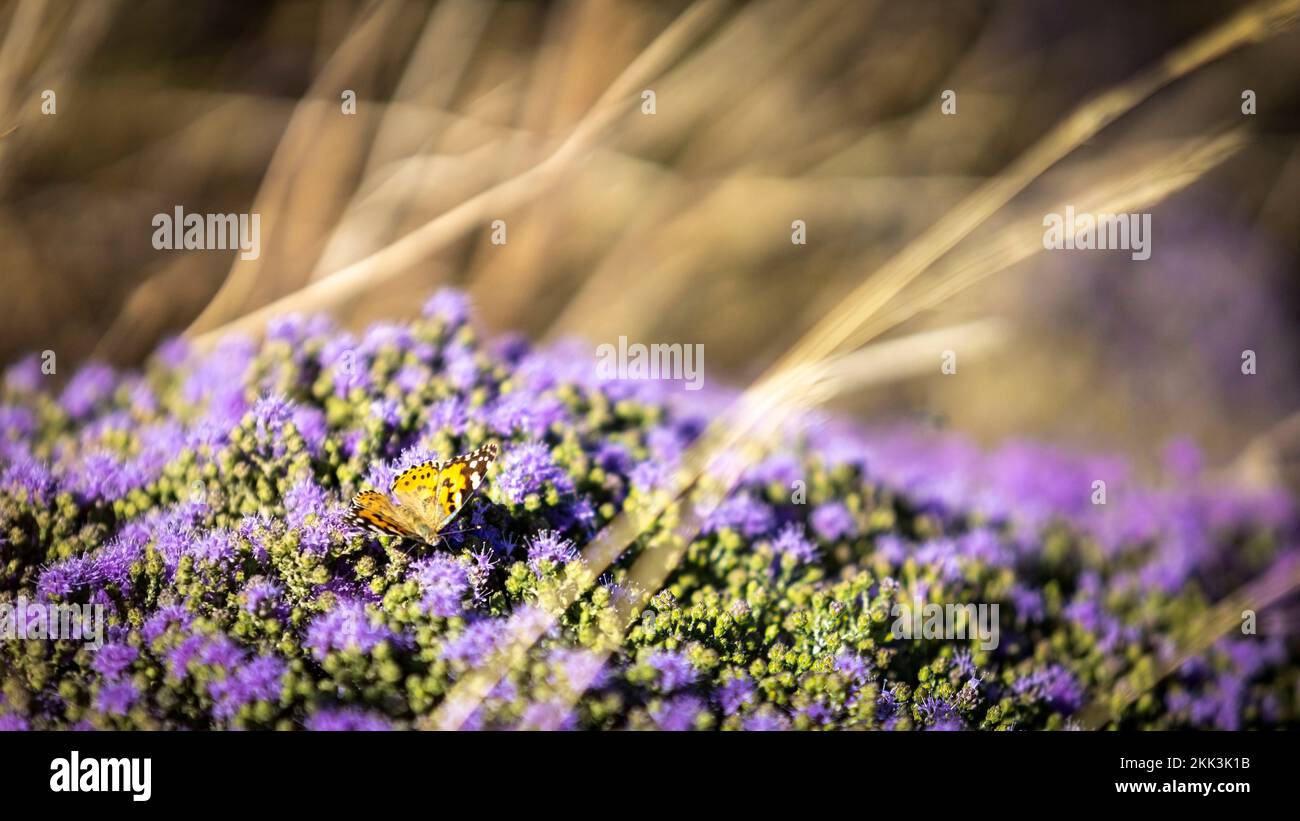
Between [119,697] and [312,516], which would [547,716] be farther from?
[119,697]

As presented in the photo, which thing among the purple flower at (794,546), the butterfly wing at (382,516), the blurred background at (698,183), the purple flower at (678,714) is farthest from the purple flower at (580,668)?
the blurred background at (698,183)

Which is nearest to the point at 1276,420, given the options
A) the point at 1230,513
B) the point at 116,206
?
the point at 1230,513

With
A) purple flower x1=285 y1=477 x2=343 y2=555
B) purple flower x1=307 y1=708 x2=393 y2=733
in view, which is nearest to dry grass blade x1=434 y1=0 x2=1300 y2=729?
purple flower x1=307 y1=708 x2=393 y2=733

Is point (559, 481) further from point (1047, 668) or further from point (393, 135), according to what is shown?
point (393, 135)

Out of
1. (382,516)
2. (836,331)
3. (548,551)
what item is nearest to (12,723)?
(382,516)

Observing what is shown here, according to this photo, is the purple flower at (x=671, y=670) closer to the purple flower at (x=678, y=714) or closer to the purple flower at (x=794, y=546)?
the purple flower at (x=678, y=714)
